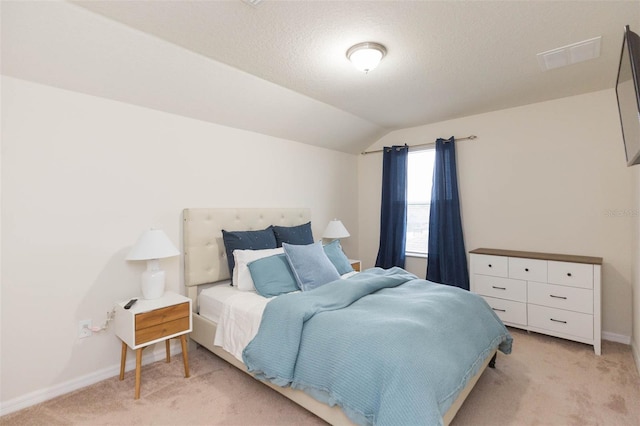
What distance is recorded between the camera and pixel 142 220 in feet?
8.41

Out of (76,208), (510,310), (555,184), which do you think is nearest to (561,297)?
(510,310)

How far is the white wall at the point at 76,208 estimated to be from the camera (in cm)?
201

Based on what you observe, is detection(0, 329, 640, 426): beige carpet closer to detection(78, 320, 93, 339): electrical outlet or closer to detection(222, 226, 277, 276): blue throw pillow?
detection(78, 320, 93, 339): electrical outlet

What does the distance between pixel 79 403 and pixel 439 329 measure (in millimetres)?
2359

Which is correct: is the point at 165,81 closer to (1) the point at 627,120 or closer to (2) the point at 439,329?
(2) the point at 439,329

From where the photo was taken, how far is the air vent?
2.15 m

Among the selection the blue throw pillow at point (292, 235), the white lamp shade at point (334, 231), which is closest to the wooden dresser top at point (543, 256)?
the white lamp shade at point (334, 231)

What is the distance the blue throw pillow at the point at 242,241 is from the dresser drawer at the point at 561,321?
8.70 feet

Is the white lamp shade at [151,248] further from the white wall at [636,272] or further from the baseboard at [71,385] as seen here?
the white wall at [636,272]

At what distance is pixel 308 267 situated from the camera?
2660 mm

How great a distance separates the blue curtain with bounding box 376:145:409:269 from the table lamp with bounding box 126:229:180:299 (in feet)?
9.25

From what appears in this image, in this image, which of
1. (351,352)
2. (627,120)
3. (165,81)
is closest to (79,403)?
(351,352)

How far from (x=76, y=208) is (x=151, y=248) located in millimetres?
596

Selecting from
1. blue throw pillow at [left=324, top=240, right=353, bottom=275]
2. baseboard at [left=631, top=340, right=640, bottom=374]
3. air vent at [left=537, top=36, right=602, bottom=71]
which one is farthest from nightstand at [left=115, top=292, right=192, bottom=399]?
baseboard at [left=631, top=340, right=640, bottom=374]
